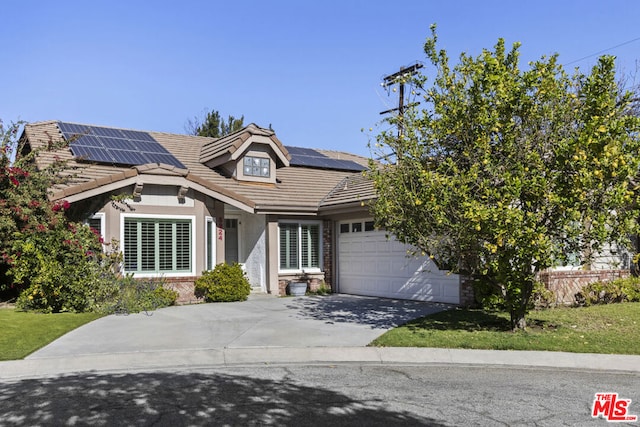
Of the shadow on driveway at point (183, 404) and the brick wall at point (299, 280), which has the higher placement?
the brick wall at point (299, 280)

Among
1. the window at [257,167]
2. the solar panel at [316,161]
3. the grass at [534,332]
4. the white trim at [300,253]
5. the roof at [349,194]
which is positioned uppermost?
the solar panel at [316,161]

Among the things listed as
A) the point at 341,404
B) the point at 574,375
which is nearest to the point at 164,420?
the point at 341,404

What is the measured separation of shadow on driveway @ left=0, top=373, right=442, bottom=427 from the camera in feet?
19.1

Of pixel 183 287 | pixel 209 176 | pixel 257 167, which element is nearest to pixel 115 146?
pixel 209 176

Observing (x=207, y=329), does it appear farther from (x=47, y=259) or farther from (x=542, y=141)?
(x=542, y=141)

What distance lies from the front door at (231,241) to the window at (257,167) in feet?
6.05

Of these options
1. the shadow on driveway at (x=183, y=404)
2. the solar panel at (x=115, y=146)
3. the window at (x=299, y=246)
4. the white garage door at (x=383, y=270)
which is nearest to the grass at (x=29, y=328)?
the shadow on driveway at (x=183, y=404)

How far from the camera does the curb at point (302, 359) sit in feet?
28.8

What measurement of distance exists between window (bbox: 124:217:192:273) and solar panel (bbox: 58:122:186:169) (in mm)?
2929

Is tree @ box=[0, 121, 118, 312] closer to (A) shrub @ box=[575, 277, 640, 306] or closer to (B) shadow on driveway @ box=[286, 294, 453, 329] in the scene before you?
(B) shadow on driveway @ box=[286, 294, 453, 329]

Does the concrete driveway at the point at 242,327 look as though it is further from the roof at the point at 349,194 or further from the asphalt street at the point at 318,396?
the roof at the point at 349,194

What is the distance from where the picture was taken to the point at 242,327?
1200 centimetres

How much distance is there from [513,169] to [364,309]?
601 centimetres

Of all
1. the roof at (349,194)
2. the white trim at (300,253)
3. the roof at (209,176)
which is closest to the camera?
the roof at (209,176)
